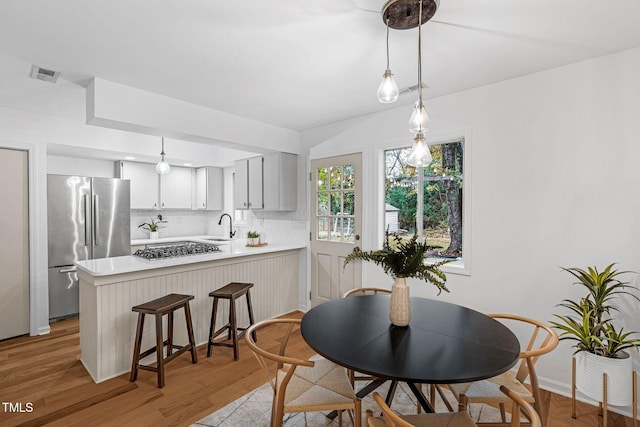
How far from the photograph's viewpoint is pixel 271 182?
14.2 ft

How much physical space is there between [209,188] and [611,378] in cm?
566

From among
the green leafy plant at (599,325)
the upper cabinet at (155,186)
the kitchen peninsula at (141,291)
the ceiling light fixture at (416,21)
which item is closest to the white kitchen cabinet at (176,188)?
the upper cabinet at (155,186)

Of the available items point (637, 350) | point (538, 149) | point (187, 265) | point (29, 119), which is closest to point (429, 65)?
point (538, 149)

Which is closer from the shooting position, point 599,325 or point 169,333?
point 599,325

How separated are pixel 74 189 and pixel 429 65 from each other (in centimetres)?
435

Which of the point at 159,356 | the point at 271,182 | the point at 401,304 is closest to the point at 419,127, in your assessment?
the point at 401,304

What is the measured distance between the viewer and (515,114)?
2582mm

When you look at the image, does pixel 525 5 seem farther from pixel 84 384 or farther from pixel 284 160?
pixel 84 384

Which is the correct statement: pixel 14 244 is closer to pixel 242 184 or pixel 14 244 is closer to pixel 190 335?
pixel 190 335

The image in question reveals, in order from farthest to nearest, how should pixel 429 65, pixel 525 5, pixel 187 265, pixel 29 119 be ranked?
pixel 29 119 → pixel 187 265 → pixel 429 65 → pixel 525 5

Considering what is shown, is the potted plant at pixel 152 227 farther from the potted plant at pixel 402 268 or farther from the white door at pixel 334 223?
the potted plant at pixel 402 268

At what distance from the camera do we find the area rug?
2.07 metres

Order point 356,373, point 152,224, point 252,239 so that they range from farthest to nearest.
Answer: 1. point 152,224
2. point 252,239
3. point 356,373

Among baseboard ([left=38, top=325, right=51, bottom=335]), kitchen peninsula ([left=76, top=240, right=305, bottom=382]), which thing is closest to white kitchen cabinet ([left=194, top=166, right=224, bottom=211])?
kitchen peninsula ([left=76, top=240, right=305, bottom=382])
